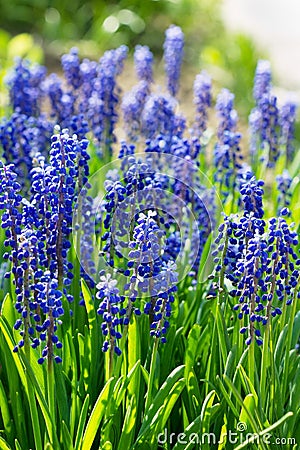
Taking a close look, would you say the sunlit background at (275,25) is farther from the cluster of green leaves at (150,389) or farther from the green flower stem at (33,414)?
the green flower stem at (33,414)

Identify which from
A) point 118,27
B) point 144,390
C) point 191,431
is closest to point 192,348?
point 144,390

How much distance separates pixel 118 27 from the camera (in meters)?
10.5

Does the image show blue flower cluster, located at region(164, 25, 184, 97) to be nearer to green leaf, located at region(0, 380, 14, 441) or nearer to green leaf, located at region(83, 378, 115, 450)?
green leaf, located at region(0, 380, 14, 441)

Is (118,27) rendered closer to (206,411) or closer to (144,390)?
(144,390)

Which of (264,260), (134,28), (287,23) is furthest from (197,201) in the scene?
(287,23)

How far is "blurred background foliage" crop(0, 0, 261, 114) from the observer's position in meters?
10.2

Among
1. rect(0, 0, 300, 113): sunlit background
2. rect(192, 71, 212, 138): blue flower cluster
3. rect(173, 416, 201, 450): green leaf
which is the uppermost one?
rect(0, 0, 300, 113): sunlit background

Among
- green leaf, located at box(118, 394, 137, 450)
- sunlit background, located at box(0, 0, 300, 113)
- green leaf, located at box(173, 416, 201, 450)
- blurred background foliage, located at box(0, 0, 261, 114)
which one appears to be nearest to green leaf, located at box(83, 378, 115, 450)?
green leaf, located at box(118, 394, 137, 450)

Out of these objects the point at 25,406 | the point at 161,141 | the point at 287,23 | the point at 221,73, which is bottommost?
the point at 25,406

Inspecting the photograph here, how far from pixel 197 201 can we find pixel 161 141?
41 cm

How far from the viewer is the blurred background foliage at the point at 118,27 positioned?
33.3 feet

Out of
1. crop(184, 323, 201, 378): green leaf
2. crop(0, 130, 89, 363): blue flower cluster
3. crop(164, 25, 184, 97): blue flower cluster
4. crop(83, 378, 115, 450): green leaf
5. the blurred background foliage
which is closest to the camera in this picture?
crop(0, 130, 89, 363): blue flower cluster

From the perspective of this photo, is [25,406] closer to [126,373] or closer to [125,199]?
[126,373]

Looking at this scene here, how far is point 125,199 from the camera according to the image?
3.11m
